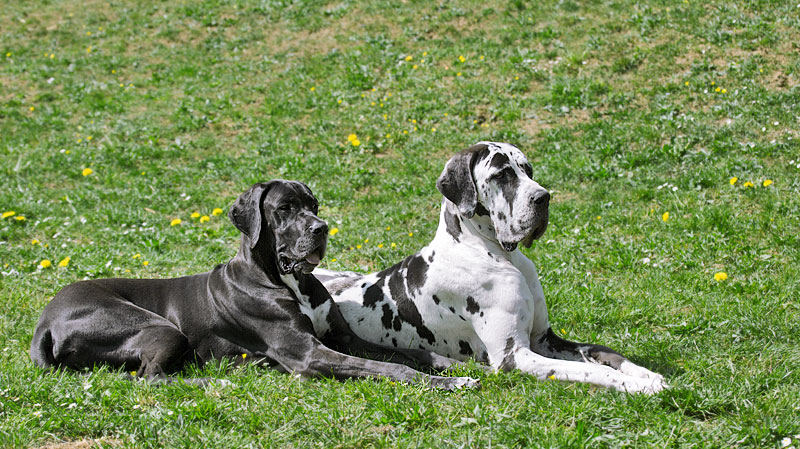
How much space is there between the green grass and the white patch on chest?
513 millimetres

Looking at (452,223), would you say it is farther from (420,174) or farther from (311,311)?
(420,174)

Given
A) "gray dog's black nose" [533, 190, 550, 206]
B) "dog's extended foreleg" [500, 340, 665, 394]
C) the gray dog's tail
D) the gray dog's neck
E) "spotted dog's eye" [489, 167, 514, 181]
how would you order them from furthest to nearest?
the gray dog's neck < the gray dog's tail < "spotted dog's eye" [489, 167, 514, 181] < "gray dog's black nose" [533, 190, 550, 206] < "dog's extended foreleg" [500, 340, 665, 394]

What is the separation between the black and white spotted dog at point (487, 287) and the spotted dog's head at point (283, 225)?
75 centimetres

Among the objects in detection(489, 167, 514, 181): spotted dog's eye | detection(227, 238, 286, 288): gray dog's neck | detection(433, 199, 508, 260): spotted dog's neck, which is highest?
detection(489, 167, 514, 181): spotted dog's eye

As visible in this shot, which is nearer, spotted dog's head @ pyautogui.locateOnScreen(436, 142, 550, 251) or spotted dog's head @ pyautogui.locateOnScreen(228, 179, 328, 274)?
spotted dog's head @ pyautogui.locateOnScreen(436, 142, 550, 251)

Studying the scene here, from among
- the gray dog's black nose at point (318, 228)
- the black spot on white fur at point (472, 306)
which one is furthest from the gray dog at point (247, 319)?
the black spot on white fur at point (472, 306)

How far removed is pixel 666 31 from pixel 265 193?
333 inches

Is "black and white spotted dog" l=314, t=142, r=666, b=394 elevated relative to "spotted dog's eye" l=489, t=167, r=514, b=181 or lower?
lower

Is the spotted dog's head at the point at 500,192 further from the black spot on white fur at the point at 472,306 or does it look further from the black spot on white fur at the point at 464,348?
the black spot on white fur at the point at 464,348

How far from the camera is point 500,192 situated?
481 centimetres

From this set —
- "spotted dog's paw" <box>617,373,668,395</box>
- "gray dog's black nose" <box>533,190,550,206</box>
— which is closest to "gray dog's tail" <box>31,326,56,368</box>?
"gray dog's black nose" <box>533,190,550,206</box>

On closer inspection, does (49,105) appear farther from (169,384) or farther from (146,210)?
(169,384)

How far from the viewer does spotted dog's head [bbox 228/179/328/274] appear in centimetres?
508

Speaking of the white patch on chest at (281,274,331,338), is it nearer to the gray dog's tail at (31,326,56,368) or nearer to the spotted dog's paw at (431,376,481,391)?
the spotted dog's paw at (431,376,481,391)
